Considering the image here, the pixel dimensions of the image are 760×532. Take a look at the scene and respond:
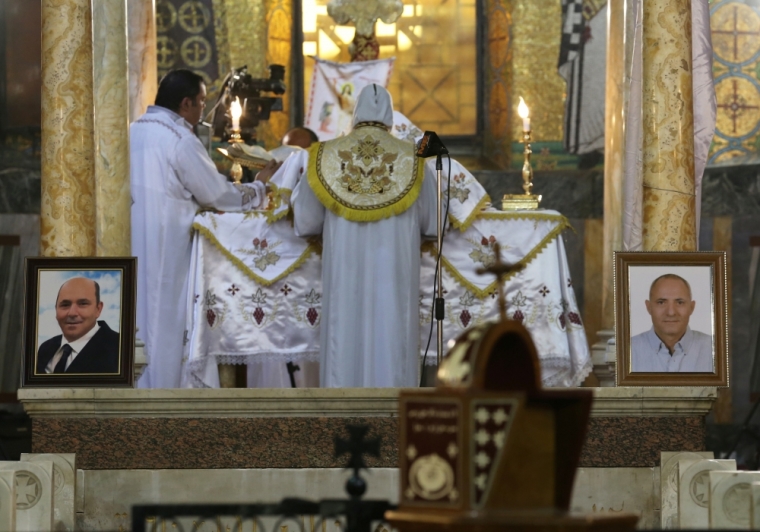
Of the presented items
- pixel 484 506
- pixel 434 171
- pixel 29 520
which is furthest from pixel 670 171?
pixel 484 506

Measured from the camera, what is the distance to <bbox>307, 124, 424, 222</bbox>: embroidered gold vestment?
29.3 ft

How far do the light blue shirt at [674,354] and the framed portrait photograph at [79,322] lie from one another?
8.67 feet

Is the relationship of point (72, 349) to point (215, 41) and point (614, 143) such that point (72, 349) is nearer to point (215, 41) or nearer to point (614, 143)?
point (614, 143)

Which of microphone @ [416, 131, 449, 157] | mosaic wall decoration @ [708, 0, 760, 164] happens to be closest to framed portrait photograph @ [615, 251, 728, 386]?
microphone @ [416, 131, 449, 157]

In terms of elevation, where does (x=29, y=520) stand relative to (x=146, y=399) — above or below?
below

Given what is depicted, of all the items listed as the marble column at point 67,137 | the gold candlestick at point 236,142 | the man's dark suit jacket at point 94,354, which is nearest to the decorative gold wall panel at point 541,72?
the gold candlestick at point 236,142

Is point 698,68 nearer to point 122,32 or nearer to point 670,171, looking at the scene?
point 670,171

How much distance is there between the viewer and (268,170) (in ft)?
32.1

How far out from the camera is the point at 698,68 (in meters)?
9.45

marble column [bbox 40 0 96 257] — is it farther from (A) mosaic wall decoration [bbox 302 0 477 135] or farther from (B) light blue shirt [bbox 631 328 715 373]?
(A) mosaic wall decoration [bbox 302 0 477 135]

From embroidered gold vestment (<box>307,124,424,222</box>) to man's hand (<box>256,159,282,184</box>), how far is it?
735 mm

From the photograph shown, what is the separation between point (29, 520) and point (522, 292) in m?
3.25

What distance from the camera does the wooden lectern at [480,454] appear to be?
13.9 ft

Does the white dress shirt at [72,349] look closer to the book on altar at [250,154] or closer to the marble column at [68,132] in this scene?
the marble column at [68,132]
